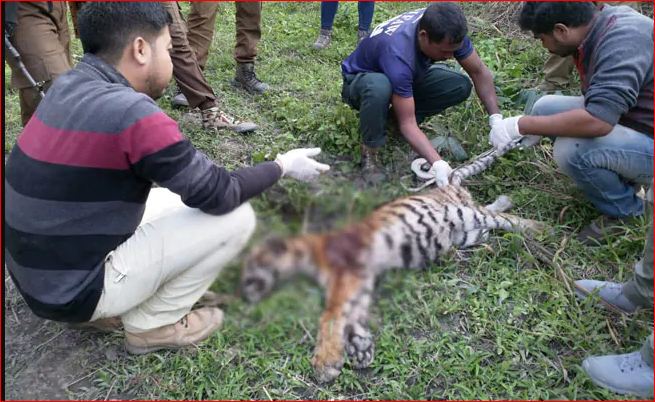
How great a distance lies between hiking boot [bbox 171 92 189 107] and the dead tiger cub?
2.31 metres

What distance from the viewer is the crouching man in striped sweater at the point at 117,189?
1.90 metres

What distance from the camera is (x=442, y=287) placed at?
98.7 inches

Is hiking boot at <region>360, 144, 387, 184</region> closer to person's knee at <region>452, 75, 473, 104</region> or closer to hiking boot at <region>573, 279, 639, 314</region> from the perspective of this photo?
person's knee at <region>452, 75, 473, 104</region>

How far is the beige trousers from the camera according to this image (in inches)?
81.2

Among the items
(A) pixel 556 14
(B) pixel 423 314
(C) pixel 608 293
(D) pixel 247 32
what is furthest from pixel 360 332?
(D) pixel 247 32

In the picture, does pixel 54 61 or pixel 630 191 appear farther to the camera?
pixel 54 61

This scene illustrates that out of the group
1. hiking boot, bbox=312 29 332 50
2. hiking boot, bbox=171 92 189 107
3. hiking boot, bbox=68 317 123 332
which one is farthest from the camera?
hiking boot, bbox=312 29 332 50

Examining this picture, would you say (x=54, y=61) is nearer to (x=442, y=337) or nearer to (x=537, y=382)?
(x=442, y=337)

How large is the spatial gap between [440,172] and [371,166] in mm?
692

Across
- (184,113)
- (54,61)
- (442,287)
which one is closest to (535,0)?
(442,287)

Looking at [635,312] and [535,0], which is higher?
[535,0]

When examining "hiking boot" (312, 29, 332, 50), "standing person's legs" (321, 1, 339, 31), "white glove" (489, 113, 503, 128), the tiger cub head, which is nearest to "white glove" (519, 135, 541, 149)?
"white glove" (489, 113, 503, 128)

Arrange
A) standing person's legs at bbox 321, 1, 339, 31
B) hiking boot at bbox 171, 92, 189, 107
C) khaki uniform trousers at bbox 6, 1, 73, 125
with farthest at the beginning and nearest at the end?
1. standing person's legs at bbox 321, 1, 339, 31
2. hiking boot at bbox 171, 92, 189, 107
3. khaki uniform trousers at bbox 6, 1, 73, 125

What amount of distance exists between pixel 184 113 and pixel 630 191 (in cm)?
304
